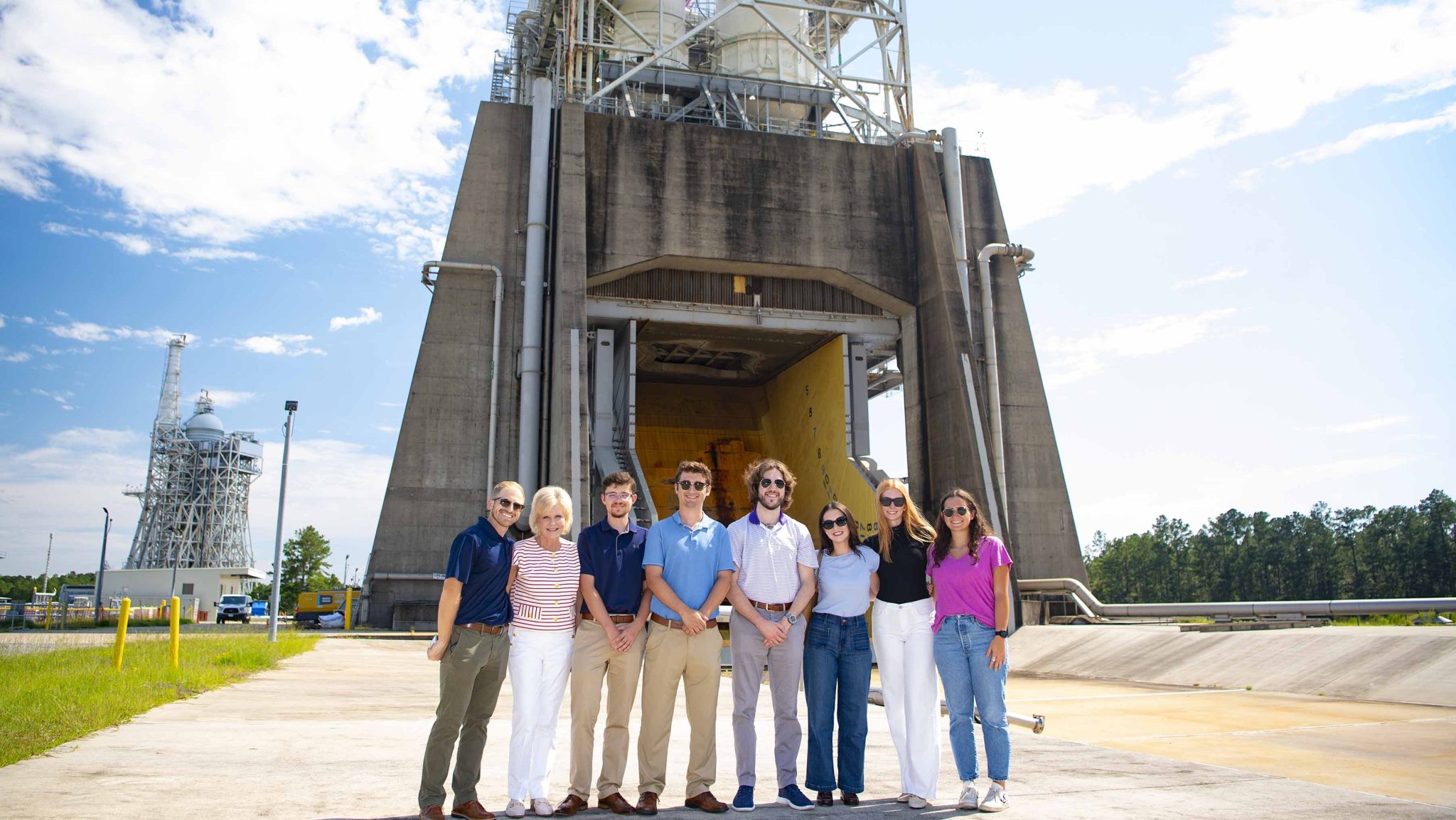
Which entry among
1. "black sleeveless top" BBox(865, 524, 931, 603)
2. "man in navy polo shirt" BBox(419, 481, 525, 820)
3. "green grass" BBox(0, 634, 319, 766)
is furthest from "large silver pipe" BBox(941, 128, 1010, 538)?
"man in navy polo shirt" BBox(419, 481, 525, 820)

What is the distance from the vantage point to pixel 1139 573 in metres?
84.1

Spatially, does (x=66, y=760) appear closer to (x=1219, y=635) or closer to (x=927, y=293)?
(x=1219, y=635)

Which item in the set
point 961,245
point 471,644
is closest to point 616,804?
point 471,644

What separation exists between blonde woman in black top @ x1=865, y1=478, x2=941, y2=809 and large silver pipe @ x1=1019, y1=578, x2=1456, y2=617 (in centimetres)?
1151

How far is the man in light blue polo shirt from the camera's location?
489 centimetres

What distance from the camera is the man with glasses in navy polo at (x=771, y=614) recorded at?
16.7ft

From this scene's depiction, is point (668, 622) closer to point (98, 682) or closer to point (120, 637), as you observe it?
point (98, 682)

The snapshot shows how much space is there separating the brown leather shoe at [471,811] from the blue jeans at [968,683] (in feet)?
7.55

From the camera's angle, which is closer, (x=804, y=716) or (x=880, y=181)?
(x=804, y=716)

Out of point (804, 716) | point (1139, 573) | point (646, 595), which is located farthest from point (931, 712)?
point (1139, 573)

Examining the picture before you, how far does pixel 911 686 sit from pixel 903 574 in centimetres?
57

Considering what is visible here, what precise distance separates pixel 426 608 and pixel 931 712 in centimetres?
1780

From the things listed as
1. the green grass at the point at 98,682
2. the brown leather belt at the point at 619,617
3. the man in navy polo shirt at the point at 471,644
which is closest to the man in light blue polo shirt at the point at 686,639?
the brown leather belt at the point at 619,617

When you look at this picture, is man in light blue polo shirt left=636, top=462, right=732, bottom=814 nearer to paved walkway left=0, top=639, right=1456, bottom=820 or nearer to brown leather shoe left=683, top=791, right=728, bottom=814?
brown leather shoe left=683, top=791, right=728, bottom=814
